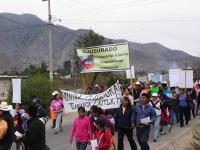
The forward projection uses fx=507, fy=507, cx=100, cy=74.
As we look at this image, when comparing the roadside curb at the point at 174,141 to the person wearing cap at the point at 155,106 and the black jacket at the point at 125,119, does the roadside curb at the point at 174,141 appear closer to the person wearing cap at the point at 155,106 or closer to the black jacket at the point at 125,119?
the person wearing cap at the point at 155,106

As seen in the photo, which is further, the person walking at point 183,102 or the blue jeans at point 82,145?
the person walking at point 183,102

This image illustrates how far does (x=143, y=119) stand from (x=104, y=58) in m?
5.30

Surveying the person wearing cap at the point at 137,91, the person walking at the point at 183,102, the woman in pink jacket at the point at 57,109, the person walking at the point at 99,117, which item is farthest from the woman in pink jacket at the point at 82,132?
the person walking at the point at 183,102

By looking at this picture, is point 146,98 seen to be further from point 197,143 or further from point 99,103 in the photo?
point 99,103

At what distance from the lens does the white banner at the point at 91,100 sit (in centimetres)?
1401

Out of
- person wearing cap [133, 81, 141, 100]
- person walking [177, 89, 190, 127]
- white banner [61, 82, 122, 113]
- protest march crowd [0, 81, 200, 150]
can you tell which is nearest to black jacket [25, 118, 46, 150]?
protest march crowd [0, 81, 200, 150]

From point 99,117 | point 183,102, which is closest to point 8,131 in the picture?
point 99,117

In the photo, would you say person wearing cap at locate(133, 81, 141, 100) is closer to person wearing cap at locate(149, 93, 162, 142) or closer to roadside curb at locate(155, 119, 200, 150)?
roadside curb at locate(155, 119, 200, 150)

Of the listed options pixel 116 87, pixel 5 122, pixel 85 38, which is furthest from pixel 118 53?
pixel 85 38

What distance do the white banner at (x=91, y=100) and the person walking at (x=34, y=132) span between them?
5634 mm

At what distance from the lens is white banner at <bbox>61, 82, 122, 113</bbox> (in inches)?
552

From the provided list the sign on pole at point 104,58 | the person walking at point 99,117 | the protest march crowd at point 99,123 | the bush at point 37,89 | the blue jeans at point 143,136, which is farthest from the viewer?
the bush at point 37,89

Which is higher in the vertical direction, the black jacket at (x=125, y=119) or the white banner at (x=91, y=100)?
the white banner at (x=91, y=100)

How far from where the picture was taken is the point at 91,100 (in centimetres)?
1435
